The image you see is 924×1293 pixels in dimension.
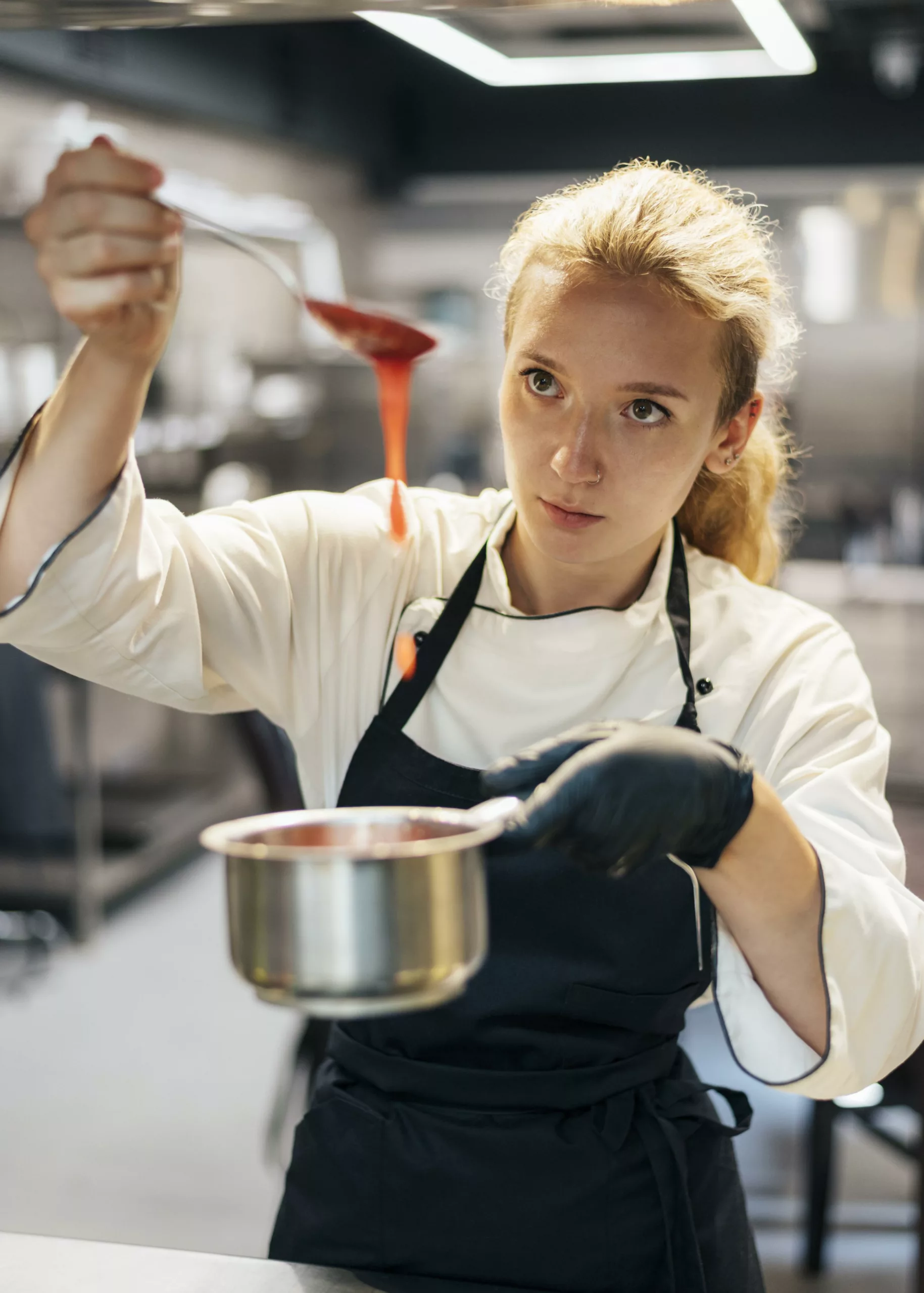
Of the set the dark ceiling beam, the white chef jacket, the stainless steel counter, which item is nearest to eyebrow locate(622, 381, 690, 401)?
the white chef jacket

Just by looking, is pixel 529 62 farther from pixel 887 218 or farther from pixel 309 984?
pixel 887 218

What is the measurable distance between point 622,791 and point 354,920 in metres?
0.21

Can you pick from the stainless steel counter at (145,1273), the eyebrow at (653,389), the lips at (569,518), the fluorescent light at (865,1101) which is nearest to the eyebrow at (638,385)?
the eyebrow at (653,389)

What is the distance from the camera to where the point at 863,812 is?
1.01m

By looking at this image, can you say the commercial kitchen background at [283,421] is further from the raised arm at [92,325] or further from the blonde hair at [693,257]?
the blonde hair at [693,257]

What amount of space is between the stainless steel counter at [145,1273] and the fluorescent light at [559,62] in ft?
3.22

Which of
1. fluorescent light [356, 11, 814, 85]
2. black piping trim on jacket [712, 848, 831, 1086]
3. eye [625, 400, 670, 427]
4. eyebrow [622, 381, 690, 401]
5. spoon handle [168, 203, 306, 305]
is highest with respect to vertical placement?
fluorescent light [356, 11, 814, 85]

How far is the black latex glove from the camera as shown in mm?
783

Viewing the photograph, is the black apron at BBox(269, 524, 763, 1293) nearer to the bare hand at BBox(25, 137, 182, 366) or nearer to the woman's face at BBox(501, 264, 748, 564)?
the woman's face at BBox(501, 264, 748, 564)

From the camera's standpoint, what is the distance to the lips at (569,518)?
3.52 ft

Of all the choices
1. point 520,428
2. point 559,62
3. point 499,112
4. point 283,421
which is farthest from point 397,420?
point 499,112

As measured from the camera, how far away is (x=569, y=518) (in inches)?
42.4

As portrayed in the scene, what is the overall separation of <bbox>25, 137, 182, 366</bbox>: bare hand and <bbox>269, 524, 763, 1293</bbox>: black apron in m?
0.44

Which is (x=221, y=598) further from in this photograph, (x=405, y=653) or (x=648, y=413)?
(x=648, y=413)
